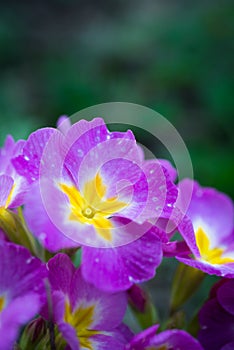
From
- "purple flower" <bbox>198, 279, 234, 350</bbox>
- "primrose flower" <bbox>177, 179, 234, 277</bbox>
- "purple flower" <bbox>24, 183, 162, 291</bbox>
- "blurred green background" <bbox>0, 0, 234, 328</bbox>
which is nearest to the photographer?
"purple flower" <bbox>24, 183, 162, 291</bbox>

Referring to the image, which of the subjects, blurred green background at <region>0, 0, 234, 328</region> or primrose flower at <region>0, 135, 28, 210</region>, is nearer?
primrose flower at <region>0, 135, 28, 210</region>

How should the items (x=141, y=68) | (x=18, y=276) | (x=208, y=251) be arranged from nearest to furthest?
1. (x=18, y=276)
2. (x=208, y=251)
3. (x=141, y=68)

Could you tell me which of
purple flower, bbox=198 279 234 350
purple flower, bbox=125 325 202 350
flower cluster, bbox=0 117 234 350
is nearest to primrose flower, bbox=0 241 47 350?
flower cluster, bbox=0 117 234 350

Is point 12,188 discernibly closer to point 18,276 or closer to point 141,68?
point 18,276

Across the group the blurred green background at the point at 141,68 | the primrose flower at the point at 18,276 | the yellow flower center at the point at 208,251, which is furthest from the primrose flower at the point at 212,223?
the blurred green background at the point at 141,68

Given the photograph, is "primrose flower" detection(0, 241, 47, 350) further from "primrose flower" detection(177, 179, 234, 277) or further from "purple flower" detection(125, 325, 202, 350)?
"primrose flower" detection(177, 179, 234, 277)

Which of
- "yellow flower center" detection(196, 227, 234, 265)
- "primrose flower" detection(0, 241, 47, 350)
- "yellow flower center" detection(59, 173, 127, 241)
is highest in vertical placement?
"yellow flower center" detection(59, 173, 127, 241)

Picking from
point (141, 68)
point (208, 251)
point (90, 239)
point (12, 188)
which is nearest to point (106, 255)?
point (90, 239)

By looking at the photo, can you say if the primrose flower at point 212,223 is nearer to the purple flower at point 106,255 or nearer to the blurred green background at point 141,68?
the purple flower at point 106,255
